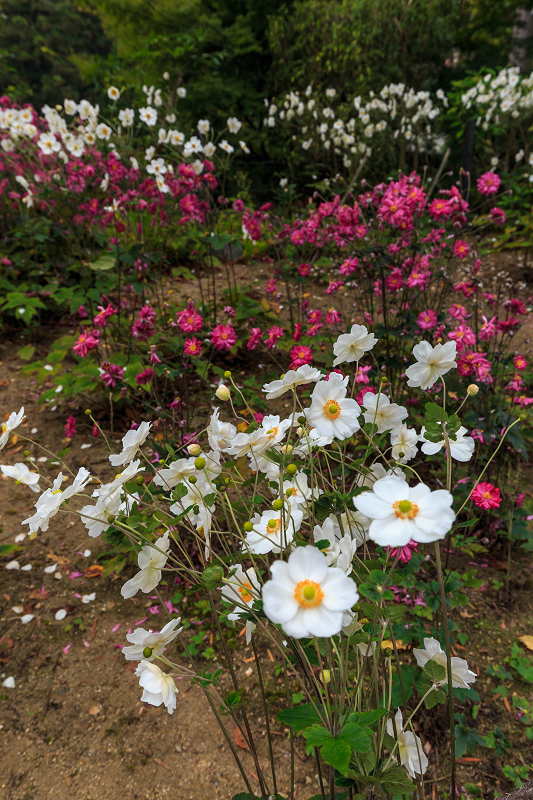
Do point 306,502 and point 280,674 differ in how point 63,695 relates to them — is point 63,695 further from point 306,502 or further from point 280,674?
point 306,502

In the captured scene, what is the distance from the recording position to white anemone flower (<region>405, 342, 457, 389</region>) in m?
0.91

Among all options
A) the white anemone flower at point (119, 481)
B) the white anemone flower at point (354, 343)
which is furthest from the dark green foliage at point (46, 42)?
the white anemone flower at point (119, 481)

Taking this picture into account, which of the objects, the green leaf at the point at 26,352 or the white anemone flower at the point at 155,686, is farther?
the green leaf at the point at 26,352

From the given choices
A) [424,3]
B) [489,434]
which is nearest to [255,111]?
[424,3]

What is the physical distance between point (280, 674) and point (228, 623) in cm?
25

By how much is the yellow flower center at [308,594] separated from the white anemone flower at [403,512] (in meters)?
0.09

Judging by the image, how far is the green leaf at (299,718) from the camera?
0.67m

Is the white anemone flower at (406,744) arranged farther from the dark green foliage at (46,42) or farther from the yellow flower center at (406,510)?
the dark green foliage at (46,42)

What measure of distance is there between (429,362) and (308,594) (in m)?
0.56

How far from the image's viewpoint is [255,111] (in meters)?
7.24

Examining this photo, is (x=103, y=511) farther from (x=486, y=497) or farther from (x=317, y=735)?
(x=486, y=497)

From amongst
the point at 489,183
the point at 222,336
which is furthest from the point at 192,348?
the point at 489,183

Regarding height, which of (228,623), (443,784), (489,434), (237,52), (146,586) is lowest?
(443,784)

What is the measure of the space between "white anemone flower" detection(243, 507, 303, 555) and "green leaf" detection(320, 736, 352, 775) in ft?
0.90
